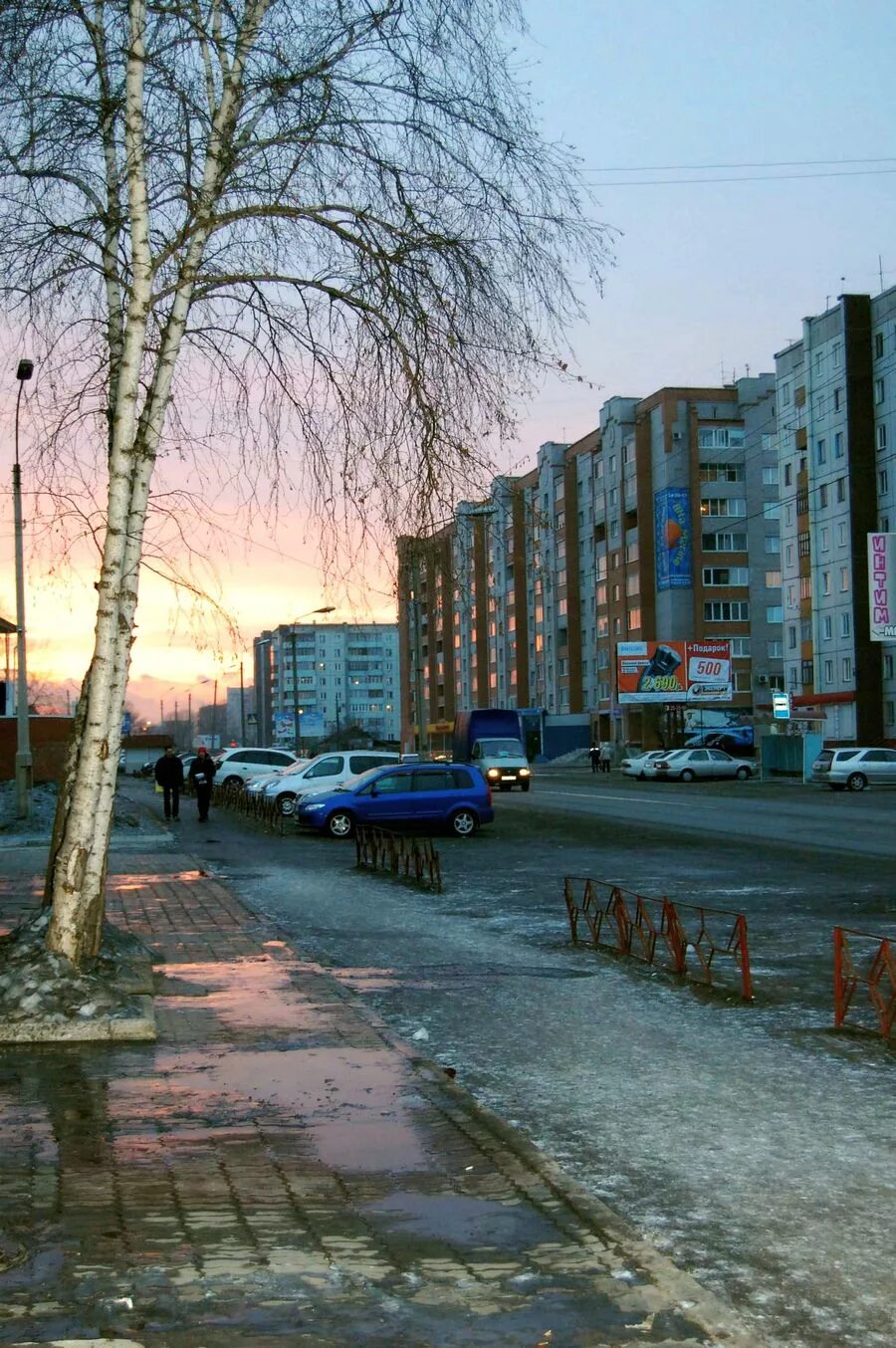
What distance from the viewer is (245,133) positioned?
10023mm

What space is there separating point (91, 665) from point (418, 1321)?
604cm

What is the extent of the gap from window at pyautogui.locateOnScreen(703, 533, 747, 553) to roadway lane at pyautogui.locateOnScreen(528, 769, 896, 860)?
42967 millimetres

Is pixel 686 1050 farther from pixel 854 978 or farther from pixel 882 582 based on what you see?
pixel 882 582

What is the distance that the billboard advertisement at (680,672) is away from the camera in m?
85.9

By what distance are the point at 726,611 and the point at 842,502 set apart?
28313 millimetres

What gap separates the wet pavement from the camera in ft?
13.9

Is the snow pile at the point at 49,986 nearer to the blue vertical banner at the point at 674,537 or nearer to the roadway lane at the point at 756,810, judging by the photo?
the roadway lane at the point at 756,810

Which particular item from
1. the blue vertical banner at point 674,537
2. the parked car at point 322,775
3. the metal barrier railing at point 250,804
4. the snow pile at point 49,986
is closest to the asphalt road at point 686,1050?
the snow pile at point 49,986

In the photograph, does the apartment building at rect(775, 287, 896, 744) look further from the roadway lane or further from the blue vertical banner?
the blue vertical banner

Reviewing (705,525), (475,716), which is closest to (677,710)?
(705,525)

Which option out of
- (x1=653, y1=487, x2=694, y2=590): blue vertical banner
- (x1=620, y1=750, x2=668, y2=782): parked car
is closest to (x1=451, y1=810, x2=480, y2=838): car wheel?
(x1=620, y1=750, x2=668, y2=782): parked car

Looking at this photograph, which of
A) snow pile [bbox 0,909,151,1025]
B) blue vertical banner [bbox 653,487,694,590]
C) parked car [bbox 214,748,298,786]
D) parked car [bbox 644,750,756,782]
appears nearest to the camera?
snow pile [bbox 0,909,151,1025]

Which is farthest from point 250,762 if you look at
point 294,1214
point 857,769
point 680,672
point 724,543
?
point 724,543

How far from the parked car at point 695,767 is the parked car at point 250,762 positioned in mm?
21775
